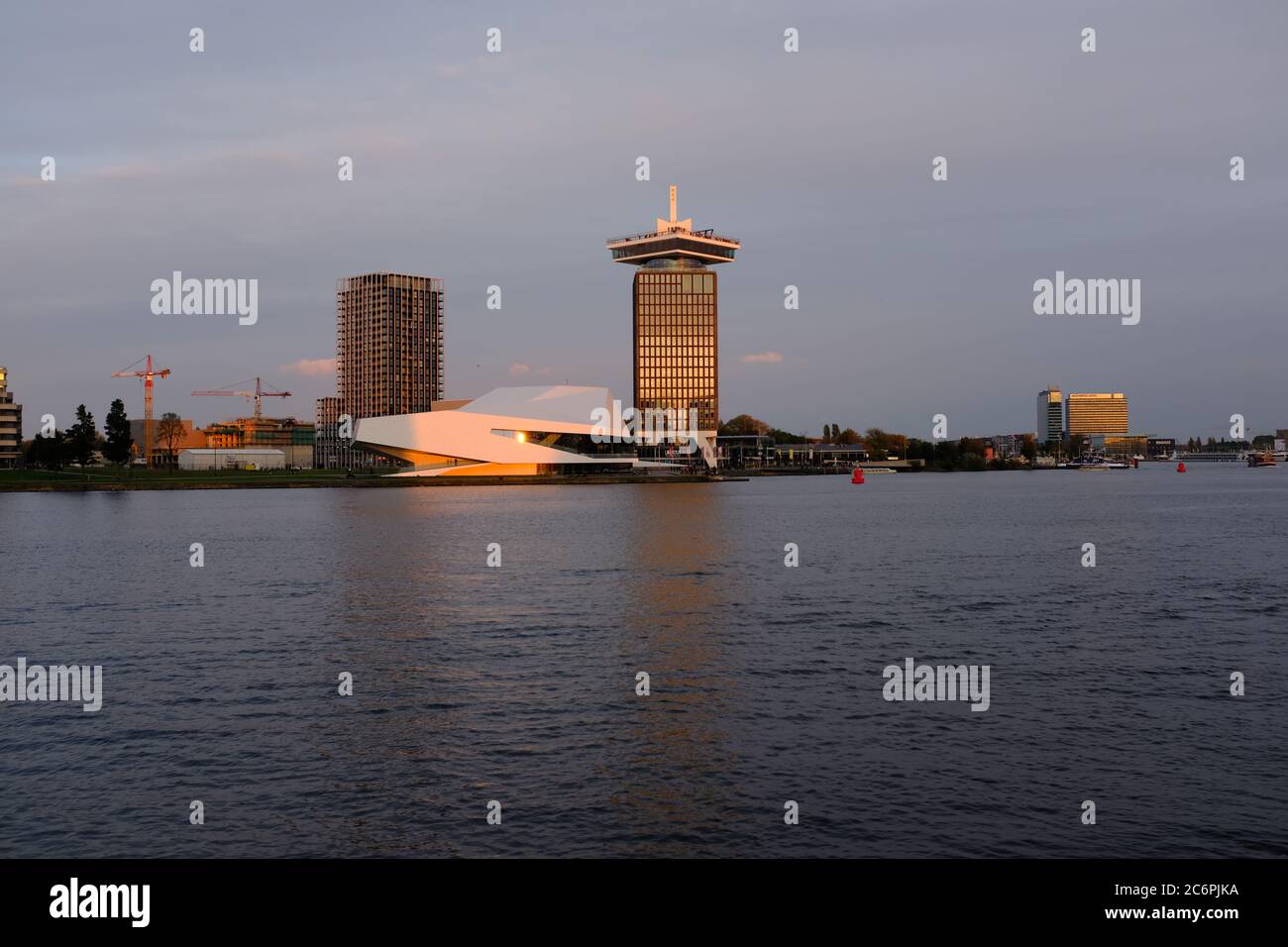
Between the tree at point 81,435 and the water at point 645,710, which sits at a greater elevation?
the tree at point 81,435

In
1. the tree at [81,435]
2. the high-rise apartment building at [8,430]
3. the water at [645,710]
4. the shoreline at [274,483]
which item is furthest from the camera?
the high-rise apartment building at [8,430]

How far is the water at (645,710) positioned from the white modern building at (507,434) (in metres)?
99.4

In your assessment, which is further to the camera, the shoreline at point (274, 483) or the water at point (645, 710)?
the shoreline at point (274, 483)

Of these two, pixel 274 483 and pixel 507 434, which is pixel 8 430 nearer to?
pixel 274 483

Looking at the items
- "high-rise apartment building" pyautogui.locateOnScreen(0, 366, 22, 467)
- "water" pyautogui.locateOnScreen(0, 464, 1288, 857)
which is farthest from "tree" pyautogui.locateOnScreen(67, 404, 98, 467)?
"water" pyautogui.locateOnScreen(0, 464, 1288, 857)

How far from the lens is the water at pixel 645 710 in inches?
456

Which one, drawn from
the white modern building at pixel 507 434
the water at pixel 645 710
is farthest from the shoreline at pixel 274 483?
the water at pixel 645 710

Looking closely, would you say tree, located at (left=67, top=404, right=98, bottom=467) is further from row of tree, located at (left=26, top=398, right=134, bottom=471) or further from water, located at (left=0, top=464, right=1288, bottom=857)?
water, located at (left=0, top=464, right=1288, bottom=857)

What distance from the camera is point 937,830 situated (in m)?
11.4

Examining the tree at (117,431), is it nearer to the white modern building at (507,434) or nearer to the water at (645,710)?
the white modern building at (507,434)

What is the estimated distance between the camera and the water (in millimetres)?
11586

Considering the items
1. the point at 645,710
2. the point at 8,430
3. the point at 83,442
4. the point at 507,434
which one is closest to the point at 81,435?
the point at 83,442

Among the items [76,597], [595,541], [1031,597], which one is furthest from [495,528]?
[1031,597]
